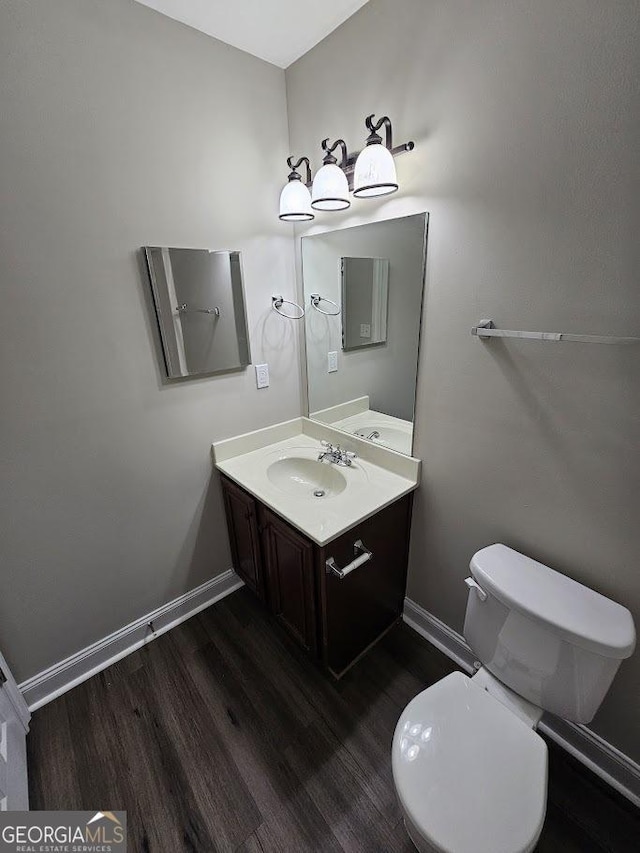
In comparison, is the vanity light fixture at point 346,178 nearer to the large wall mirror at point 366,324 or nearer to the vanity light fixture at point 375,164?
the vanity light fixture at point 375,164

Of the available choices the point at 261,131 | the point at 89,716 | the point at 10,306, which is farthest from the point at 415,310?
the point at 89,716

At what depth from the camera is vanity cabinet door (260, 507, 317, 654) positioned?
138 centimetres

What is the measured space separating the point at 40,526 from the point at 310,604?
1.08m

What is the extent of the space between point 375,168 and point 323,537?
1255 mm

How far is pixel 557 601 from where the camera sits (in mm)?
1048

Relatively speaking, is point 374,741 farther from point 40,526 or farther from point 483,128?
point 483,128

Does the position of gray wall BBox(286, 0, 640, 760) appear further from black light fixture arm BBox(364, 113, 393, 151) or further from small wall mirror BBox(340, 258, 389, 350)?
small wall mirror BBox(340, 258, 389, 350)

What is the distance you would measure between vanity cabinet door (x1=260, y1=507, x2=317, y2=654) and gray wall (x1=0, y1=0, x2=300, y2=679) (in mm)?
472

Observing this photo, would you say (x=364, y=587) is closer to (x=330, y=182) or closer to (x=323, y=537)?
(x=323, y=537)

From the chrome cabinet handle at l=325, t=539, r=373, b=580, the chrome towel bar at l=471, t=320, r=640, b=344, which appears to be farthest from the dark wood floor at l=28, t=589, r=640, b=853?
the chrome towel bar at l=471, t=320, r=640, b=344

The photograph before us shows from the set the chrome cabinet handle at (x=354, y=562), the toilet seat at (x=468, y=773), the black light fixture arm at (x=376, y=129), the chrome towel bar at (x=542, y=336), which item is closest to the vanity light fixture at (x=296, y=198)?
the black light fixture arm at (x=376, y=129)

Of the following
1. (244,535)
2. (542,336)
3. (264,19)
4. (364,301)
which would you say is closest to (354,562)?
(244,535)

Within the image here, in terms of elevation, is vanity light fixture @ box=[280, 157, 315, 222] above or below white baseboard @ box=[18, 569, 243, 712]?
above

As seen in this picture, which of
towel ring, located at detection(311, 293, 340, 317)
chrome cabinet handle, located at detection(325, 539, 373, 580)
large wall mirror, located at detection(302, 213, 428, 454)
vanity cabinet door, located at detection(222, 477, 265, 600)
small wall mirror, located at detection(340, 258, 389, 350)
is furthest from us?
towel ring, located at detection(311, 293, 340, 317)
